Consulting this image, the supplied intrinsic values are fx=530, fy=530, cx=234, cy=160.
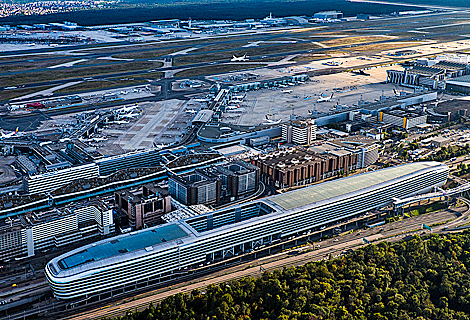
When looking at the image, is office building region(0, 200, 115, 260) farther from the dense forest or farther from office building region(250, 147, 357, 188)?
office building region(250, 147, 357, 188)

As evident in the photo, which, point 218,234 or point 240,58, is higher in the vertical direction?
point 240,58

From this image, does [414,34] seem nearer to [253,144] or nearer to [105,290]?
[253,144]

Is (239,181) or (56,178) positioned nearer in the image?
(239,181)

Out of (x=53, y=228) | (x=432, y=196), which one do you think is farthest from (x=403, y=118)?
(x=53, y=228)

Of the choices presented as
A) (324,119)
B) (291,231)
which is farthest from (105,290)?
(324,119)

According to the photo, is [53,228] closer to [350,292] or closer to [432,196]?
[350,292]

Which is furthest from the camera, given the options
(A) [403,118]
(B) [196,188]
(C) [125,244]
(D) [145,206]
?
(A) [403,118]
